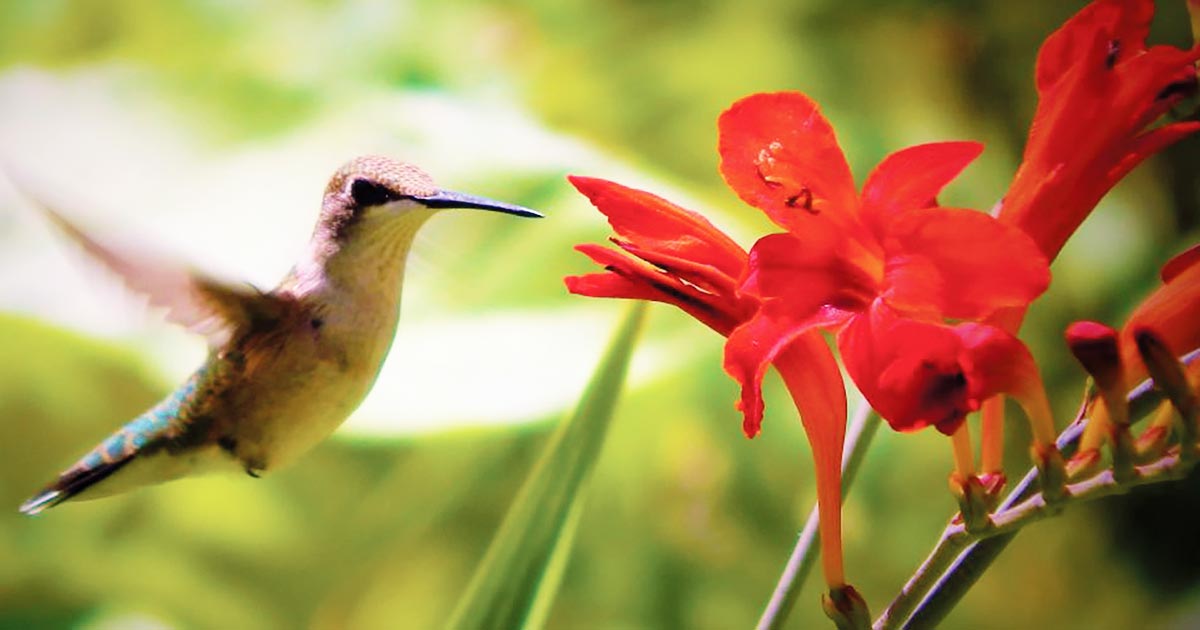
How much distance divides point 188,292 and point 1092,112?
0.43 meters

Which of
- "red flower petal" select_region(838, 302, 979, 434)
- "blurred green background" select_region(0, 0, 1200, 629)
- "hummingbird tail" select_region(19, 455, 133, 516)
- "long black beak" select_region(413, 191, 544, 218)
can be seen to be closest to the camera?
"red flower petal" select_region(838, 302, 979, 434)

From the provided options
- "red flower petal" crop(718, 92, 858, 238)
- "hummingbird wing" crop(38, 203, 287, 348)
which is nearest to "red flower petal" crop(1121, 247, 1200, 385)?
"red flower petal" crop(718, 92, 858, 238)

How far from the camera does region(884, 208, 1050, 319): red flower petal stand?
0.36 metres

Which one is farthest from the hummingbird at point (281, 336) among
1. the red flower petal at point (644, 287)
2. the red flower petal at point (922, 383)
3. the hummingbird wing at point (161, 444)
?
the red flower petal at point (922, 383)

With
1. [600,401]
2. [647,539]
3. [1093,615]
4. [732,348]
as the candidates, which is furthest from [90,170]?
[1093,615]

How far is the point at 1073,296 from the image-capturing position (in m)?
1.24

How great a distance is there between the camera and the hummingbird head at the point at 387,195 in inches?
20.9

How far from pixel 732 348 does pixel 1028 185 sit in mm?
142

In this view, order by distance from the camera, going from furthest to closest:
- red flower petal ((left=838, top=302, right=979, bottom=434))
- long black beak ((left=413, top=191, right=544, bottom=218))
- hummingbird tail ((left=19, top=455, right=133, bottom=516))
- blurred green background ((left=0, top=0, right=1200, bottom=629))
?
blurred green background ((left=0, top=0, right=1200, bottom=629)) → hummingbird tail ((left=19, top=455, right=133, bottom=516)) → long black beak ((left=413, top=191, right=544, bottom=218)) → red flower petal ((left=838, top=302, right=979, bottom=434))

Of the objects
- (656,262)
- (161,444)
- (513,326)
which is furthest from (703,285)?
(513,326)

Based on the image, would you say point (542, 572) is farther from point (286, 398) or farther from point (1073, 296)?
point (1073, 296)

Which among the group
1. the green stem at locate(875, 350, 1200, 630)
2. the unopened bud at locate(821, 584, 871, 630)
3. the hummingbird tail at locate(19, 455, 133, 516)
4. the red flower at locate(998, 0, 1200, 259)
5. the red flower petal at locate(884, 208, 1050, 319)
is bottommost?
the hummingbird tail at locate(19, 455, 133, 516)

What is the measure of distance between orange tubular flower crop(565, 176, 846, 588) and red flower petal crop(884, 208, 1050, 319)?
6cm

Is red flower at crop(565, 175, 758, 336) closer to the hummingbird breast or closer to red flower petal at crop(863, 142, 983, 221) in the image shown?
red flower petal at crop(863, 142, 983, 221)
